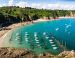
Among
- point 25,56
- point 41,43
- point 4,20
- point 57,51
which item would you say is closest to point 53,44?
point 41,43

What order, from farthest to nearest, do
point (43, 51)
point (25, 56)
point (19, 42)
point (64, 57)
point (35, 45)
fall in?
point (19, 42) → point (35, 45) → point (43, 51) → point (25, 56) → point (64, 57)

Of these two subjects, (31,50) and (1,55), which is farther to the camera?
(31,50)

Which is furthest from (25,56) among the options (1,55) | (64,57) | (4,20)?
(4,20)

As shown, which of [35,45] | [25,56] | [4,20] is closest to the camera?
[25,56]

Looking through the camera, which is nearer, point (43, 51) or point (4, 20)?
point (43, 51)

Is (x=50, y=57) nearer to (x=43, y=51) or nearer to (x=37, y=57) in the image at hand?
(x=37, y=57)

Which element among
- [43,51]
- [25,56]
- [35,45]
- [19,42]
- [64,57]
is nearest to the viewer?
[64,57]

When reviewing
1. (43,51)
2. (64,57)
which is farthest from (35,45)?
(64,57)

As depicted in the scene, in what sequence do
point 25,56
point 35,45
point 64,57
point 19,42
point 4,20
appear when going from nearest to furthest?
point 64,57, point 25,56, point 35,45, point 19,42, point 4,20

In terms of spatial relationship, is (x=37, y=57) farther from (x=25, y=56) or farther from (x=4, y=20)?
(x=4, y=20)
